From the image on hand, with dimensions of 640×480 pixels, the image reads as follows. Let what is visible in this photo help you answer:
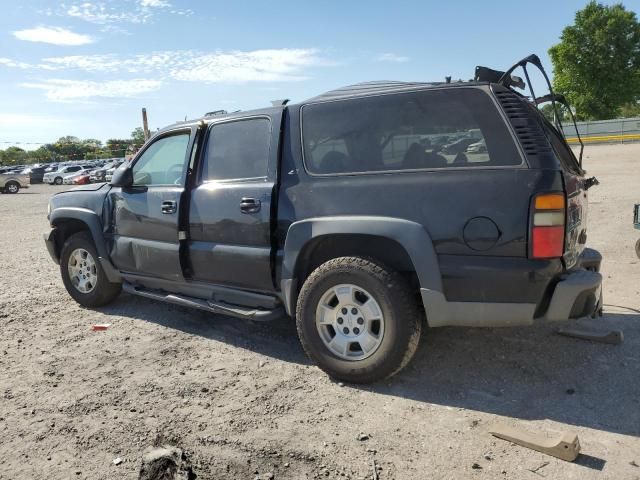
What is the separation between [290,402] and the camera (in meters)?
3.48

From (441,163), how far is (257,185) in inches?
55.9

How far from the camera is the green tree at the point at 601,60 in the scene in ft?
172

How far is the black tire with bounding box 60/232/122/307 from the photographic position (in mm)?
5508

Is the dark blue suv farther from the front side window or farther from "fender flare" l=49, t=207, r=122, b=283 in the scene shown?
"fender flare" l=49, t=207, r=122, b=283

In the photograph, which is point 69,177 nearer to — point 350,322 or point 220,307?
point 220,307

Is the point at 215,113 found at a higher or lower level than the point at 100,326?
higher

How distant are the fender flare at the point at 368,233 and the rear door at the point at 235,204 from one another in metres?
0.23

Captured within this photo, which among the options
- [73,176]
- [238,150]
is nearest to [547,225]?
[238,150]

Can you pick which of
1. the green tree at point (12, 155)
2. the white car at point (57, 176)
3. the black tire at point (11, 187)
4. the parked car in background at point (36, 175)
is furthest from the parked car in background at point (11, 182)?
the green tree at point (12, 155)

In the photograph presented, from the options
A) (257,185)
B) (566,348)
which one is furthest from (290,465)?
(566,348)

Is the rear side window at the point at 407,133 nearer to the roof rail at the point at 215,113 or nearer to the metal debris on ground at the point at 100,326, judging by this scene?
the roof rail at the point at 215,113

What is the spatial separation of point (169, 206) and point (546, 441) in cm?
331

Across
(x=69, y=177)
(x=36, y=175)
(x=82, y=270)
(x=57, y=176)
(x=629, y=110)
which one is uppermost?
(x=629, y=110)

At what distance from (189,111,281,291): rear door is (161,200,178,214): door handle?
16 cm
